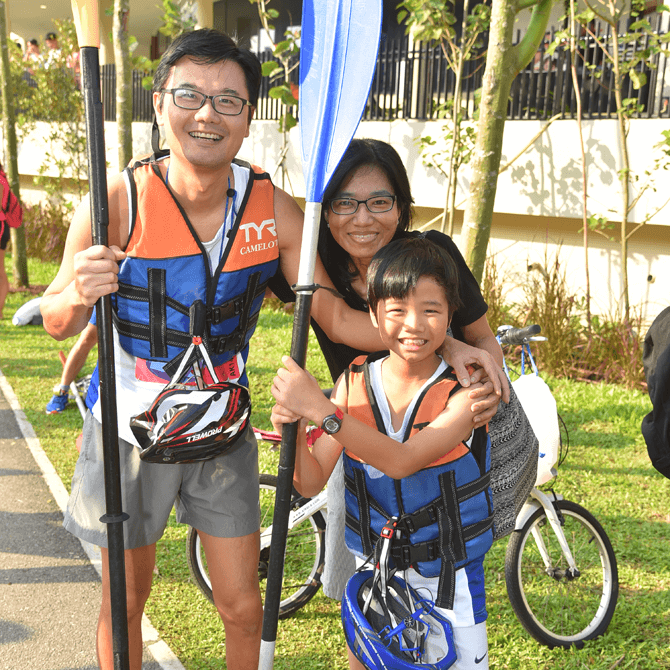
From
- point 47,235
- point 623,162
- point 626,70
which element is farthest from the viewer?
point 47,235

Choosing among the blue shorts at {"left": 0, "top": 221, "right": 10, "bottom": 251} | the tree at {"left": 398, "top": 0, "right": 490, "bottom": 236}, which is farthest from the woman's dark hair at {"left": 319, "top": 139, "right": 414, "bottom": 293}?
the tree at {"left": 398, "top": 0, "right": 490, "bottom": 236}

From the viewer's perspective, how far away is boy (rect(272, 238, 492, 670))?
2.04 meters

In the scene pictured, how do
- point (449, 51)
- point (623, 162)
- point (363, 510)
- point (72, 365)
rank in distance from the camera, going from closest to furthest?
point (363, 510)
point (72, 365)
point (623, 162)
point (449, 51)

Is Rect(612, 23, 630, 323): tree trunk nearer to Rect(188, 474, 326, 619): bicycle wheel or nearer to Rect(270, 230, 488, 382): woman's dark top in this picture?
Rect(188, 474, 326, 619): bicycle wheel

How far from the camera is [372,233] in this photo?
228 cm

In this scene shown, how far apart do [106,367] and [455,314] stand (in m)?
1.11

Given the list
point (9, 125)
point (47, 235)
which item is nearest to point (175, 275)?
point (9, 125)

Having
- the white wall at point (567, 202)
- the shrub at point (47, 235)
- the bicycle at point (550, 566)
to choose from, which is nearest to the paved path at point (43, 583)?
the bicycle at point (550, 566)

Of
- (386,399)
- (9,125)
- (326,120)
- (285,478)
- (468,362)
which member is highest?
(9,125)

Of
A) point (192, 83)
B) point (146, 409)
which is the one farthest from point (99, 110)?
point (146, 409)

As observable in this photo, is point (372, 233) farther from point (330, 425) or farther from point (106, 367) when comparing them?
point (106, 367)

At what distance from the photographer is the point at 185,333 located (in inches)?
89.2

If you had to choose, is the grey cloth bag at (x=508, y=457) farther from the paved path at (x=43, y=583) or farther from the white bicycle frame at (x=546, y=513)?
the paved path at (x=43, y=583)

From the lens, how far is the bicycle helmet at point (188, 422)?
2.07 m
